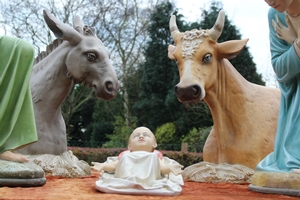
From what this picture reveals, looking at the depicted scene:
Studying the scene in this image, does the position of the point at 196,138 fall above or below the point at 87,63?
below

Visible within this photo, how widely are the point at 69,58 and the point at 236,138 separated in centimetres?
207

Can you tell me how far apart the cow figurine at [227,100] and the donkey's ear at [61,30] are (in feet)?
3.64

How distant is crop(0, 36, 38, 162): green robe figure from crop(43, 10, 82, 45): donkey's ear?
1269 mm

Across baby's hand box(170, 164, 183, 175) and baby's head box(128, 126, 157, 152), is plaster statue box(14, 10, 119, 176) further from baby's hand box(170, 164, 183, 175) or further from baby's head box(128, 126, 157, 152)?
baby's hand box(170, 164, 183, 175)

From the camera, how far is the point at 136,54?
20000 millimetres

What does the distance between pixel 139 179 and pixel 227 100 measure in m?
1.91

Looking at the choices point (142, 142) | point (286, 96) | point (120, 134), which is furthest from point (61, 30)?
point (120, 134)

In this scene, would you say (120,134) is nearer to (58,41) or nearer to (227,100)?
(58,41)

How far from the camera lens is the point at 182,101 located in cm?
422

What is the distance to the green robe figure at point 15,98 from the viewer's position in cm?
344

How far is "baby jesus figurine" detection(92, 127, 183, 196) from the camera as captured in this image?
3.17m

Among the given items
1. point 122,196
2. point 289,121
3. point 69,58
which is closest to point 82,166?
point 69,58

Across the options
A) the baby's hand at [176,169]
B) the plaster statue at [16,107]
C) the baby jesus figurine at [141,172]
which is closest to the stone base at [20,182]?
the plaster statue at [16,107]

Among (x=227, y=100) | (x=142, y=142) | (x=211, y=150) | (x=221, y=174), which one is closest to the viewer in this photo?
(x=142, y=142)
